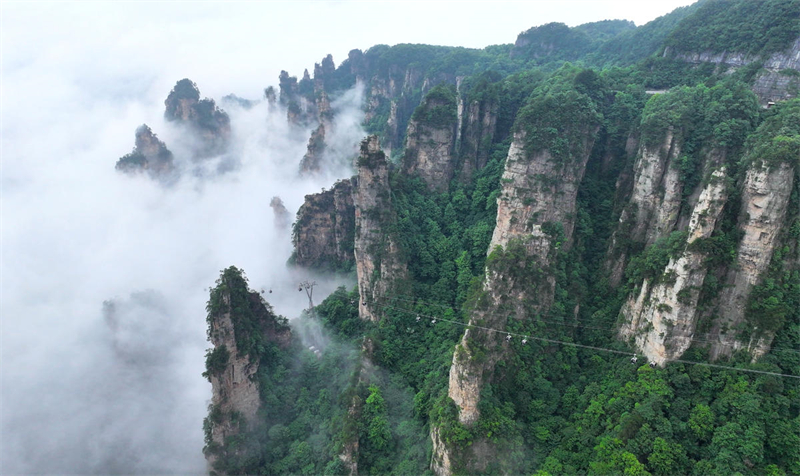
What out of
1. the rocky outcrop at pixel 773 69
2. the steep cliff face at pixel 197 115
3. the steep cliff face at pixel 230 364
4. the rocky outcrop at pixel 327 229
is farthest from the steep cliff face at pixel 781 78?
the steep cliff face at pixel 197 115

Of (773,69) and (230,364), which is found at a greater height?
(773,69)

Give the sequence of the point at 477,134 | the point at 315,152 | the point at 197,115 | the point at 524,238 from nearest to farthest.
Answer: the point at 524,238, the point at 477,134, the point at 315,152, the point at 197,115

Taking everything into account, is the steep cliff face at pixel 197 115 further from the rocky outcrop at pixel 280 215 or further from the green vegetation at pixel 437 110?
the green vegetation at pixel 437 110

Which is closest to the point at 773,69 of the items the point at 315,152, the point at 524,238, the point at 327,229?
the point at 524,238

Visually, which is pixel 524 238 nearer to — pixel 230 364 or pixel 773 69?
pixel 230 364

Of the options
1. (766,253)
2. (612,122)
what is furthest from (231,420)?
(612,122)

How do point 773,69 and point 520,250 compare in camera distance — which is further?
point 773,69
